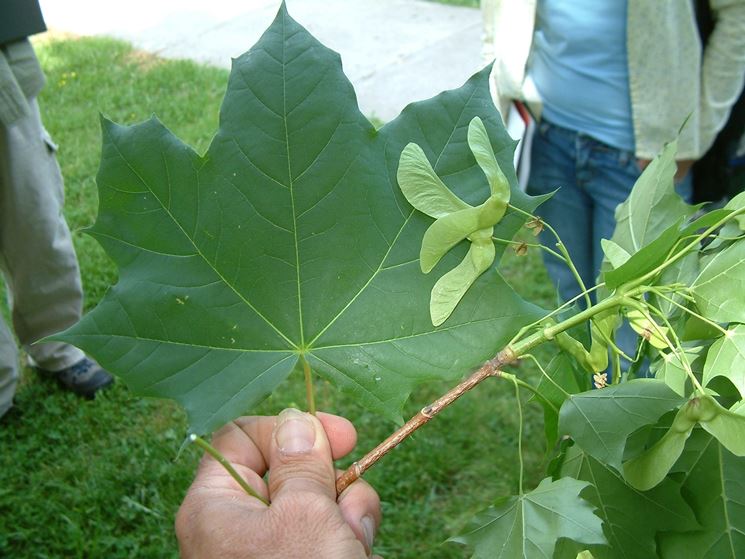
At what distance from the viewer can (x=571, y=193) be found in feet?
7.45

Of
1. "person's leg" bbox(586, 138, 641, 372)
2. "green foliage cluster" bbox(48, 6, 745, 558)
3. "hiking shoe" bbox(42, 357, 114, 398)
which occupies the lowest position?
"hiking shoe" bbox(42, 357, 114, 398)

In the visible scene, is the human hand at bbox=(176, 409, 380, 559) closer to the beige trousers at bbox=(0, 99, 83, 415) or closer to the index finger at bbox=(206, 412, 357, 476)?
the index finger at bbox=(206, 412, 357, 476)

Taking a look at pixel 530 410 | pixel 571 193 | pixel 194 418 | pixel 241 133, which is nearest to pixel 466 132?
pixel 241 133

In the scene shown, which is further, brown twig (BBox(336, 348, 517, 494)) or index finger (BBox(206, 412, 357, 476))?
index finger (BBox(206, 412, 357, 476))

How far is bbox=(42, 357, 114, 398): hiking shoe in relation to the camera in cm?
281

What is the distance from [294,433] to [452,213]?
15.0 inches

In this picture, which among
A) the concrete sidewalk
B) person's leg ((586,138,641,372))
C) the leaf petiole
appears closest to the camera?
the leaf petiole

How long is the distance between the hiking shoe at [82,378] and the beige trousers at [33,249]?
1.4 inches

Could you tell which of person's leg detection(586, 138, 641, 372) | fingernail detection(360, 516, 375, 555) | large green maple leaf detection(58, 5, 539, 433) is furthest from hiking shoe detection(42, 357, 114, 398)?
large green maple leaf detection(58, 5, 539, 433)

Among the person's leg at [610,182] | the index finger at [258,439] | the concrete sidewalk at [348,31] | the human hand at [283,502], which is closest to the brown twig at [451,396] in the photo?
the human hand at [283,502]

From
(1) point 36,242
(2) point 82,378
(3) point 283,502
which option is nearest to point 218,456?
(3) point 283,502

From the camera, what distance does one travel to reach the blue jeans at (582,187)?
214 cm

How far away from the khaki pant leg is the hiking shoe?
30 millimetres

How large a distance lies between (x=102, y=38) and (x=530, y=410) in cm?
453
